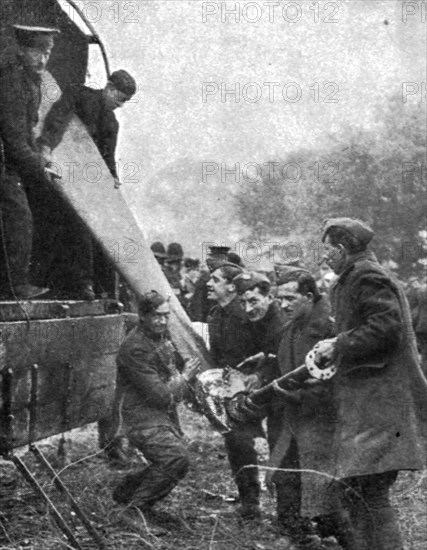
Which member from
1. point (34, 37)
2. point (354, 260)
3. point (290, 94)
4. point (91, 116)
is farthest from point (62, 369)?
point (290, 94)

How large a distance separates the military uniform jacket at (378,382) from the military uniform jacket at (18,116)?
235cm

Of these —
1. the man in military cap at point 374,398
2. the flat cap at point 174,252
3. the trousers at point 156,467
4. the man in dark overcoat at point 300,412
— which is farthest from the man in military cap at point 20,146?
the flat cap at point 174,252

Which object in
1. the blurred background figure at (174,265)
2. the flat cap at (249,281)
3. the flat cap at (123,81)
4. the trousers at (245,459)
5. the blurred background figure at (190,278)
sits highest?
the flat cap at (123,81)

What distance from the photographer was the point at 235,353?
5.67m

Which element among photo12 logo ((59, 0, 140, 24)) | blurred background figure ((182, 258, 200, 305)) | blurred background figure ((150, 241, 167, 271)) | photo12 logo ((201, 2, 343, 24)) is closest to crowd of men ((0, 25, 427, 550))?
photo12 logo ((59, 0, 140, 24))

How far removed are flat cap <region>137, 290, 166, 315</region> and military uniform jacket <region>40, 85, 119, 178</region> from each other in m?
1.65

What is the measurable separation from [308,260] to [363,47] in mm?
6118

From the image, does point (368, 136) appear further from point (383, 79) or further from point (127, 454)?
point (127, 454)

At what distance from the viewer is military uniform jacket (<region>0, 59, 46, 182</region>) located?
197 inches

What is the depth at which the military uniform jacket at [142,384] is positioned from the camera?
17.1 feet

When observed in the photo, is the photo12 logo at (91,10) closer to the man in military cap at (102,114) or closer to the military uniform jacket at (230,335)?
the man in military cap at (102,114)

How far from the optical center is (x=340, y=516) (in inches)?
168

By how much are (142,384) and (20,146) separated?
1.77 m

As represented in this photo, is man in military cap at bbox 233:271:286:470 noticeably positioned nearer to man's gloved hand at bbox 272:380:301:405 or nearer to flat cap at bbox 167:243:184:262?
man's gloved hand at bbox 272:380:301:405
